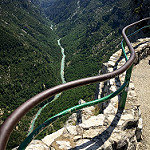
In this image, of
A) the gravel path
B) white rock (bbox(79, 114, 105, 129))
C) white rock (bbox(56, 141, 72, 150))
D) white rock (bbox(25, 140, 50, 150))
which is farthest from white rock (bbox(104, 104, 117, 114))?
white rock (bbox(25, 140, 50, 150))

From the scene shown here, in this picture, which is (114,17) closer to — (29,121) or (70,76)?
(70,76)

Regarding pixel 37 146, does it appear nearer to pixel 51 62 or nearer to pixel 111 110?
pixel 111 110

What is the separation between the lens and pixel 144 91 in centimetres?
451

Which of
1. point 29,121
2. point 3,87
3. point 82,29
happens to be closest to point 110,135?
point 29,121

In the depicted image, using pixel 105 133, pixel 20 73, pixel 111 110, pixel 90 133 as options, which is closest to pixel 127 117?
pixel 111 110

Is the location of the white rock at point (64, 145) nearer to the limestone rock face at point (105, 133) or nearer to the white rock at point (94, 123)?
the limestone rock face at point (105, 133)

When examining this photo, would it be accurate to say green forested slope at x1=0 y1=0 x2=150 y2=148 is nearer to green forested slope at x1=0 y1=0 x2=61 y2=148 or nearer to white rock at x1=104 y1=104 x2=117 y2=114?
green forested slope at x1=0 y1=0 x2=61 y2=148

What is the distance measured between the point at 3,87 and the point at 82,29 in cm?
10037

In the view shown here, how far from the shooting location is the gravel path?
3170mm

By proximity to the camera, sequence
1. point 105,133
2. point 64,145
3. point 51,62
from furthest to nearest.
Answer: point 51,62 → point 105,133 → point 64,145

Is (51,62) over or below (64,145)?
over

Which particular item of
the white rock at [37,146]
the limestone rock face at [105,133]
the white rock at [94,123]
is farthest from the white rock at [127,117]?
the white rock at [37,146]

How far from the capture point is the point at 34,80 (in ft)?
285

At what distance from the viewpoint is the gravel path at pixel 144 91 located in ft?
10.4
